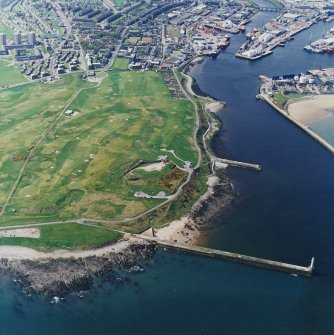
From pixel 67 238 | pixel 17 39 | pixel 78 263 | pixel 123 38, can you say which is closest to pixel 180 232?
pixel 78 263

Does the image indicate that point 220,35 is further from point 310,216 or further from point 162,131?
point 310,216

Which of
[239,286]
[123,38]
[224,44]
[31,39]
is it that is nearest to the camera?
[239,286]

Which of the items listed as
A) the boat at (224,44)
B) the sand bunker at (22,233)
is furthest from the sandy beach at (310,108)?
the sand bunker at (22,233)

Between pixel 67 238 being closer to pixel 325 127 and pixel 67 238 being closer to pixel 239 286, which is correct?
pixel 239 286

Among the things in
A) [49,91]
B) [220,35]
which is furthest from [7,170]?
[220,35]

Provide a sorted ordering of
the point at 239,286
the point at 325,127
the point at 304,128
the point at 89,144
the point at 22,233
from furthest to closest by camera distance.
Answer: the point at 325,127 → the point at 304,128 → the point at 89,144 → the point at 22,233 → the point at 239,286

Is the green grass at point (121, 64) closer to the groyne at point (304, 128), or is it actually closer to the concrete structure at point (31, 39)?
the concrete structure at point (31, 39)
